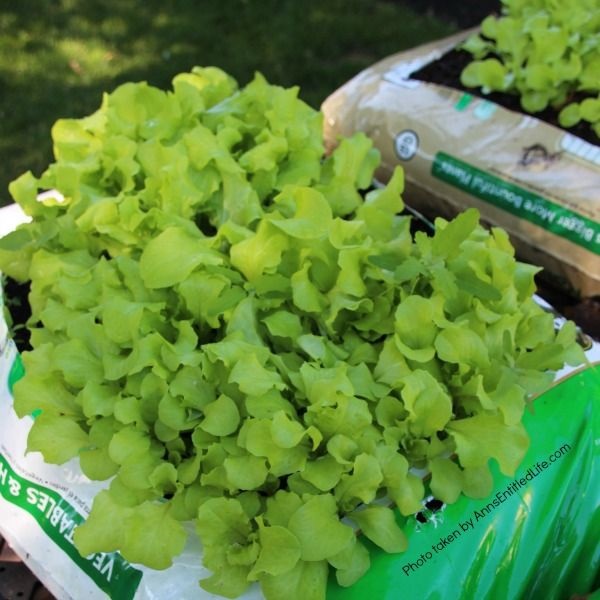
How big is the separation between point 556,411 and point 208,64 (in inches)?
85.2

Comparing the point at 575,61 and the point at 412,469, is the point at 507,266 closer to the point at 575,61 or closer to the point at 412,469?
the point at 412,469

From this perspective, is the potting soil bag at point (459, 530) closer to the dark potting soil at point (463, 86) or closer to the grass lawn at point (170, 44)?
the dark potting soil at point (463, 86)

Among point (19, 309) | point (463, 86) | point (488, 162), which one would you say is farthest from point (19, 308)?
point (463, 86)

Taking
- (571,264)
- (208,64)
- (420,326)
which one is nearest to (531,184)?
(571,264)

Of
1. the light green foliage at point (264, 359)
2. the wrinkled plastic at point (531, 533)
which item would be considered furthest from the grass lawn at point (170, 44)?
the wrinkled plastic at point (531, 533)

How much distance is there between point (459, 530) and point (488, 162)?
3.10 ft

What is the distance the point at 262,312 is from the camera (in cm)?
109

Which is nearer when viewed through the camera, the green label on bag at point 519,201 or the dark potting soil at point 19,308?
the dark potting soil at point 19,308

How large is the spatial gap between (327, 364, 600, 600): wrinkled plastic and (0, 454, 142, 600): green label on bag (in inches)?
10.6

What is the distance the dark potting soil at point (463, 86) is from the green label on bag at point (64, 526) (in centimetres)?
124

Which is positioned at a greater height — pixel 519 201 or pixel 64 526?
pixel 519 201

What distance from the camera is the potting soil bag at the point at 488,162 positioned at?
1.64 meters

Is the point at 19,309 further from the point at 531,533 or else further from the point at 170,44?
the point at 170,44

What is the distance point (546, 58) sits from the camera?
1.72m
